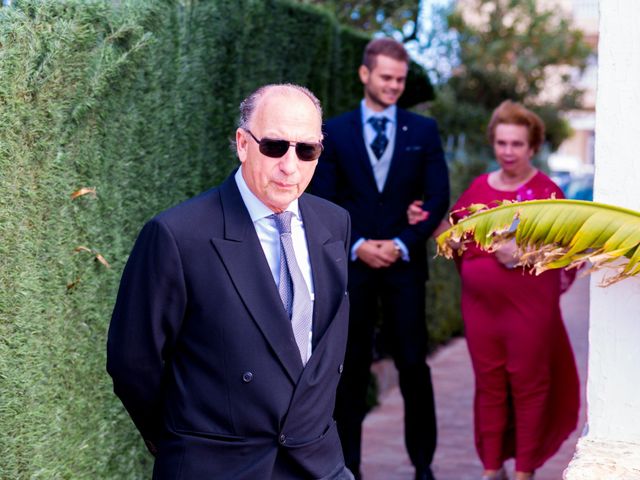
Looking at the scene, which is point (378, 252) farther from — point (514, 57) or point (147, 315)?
point (514, 57)

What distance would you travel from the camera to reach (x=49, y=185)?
4188 millimetres

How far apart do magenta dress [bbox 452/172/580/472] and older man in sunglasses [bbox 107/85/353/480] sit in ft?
9.88

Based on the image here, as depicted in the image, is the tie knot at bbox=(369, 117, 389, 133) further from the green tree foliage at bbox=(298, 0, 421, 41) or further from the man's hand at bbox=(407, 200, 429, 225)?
the green tree foliage at bbox=(298, 0, 421, 41)

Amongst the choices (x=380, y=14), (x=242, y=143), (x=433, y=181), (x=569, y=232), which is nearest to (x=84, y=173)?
(x=242, y=143)

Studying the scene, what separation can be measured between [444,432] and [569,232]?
4.49 metres

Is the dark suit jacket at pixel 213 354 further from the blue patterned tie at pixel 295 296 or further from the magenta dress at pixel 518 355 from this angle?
the magenta dress at pixel 518 355

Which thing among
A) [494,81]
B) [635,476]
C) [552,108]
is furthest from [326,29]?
[552,108]

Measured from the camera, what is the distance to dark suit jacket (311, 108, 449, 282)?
6.02 metres

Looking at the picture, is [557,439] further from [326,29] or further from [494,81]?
[494,81]

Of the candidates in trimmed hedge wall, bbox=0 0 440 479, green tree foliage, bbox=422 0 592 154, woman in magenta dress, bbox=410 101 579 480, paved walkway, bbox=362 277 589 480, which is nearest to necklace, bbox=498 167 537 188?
woman in magenta dress, bbox=410 101 579 480

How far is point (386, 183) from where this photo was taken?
19.8 feet

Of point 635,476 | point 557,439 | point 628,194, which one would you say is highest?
point 628,194

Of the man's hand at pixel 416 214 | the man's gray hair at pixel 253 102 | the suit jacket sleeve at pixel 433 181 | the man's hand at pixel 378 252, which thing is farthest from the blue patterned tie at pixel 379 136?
the man's gray hair at pixel 253 102

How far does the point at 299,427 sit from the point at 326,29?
14.8 feet
